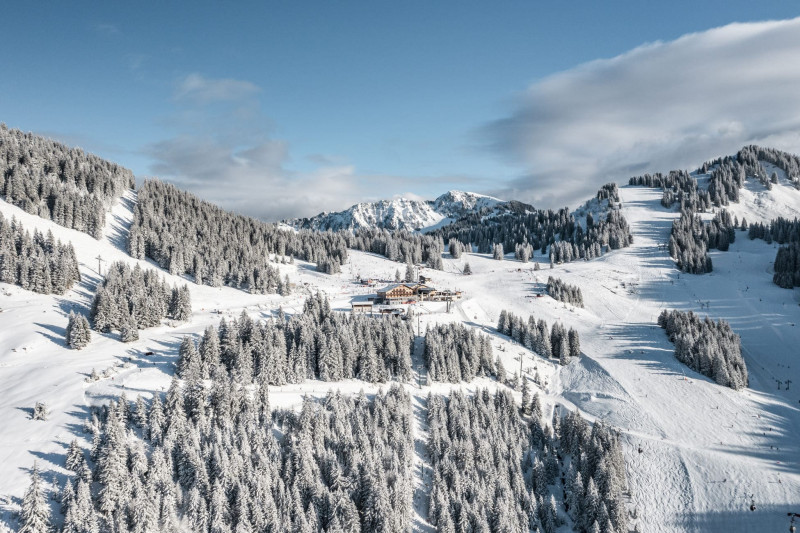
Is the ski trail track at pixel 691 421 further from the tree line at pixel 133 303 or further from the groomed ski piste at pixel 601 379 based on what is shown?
the tree line at pixel 133 303

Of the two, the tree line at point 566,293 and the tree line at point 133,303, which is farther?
the tree line at point 566,293

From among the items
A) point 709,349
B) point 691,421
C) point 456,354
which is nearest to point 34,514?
point 456,354

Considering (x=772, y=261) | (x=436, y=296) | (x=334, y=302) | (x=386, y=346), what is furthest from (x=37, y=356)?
(x=772, y=261)

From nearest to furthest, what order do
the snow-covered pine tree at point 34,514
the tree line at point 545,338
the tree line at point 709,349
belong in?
the snow-covered pine tree at point 34,514, the tree line at point 709,349, the tree line at point 545,338

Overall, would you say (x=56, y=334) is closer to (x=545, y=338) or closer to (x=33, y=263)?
(x=33, y=263)

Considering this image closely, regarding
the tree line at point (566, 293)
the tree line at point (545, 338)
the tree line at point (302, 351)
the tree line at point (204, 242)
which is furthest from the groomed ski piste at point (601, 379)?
the tree line at point (204, 242)

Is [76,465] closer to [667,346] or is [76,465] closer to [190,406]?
[190,406]
